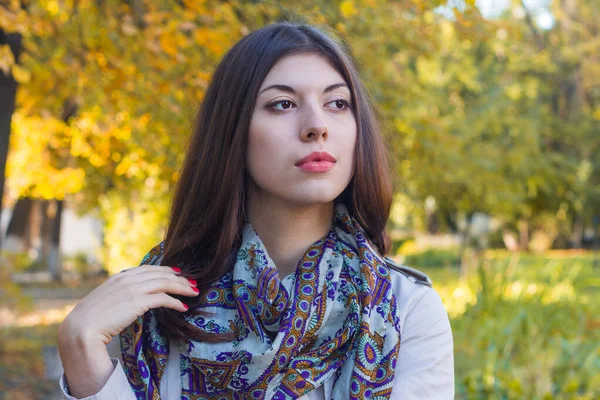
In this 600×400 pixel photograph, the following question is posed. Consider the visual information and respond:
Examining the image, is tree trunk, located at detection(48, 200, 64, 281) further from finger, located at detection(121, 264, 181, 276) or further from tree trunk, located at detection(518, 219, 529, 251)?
finger, located at detection(121, 264, 181, 276)

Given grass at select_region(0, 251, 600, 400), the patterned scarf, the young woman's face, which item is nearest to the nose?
the young woman's face

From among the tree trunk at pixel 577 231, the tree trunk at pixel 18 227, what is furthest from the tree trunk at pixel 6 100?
the tree trunk at pixel 577 231

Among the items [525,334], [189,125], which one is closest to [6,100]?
[189,125]

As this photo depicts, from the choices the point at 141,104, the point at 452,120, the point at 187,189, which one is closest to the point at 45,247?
the point at 452,120

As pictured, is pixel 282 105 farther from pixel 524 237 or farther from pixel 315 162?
pixel 524 237

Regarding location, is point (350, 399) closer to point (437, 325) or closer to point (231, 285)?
point (437, 325)

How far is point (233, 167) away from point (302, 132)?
0.23 m

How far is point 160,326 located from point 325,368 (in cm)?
42

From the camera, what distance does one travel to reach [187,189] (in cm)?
205

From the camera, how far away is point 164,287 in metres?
1.78

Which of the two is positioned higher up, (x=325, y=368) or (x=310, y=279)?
(x=310, y=279)

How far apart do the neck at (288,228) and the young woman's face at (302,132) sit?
0.05 meters

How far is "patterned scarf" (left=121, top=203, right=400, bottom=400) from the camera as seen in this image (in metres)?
1.73

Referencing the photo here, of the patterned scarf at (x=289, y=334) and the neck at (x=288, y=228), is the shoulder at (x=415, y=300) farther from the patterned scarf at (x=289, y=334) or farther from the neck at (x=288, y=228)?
the neck at (x=288, y=228)
